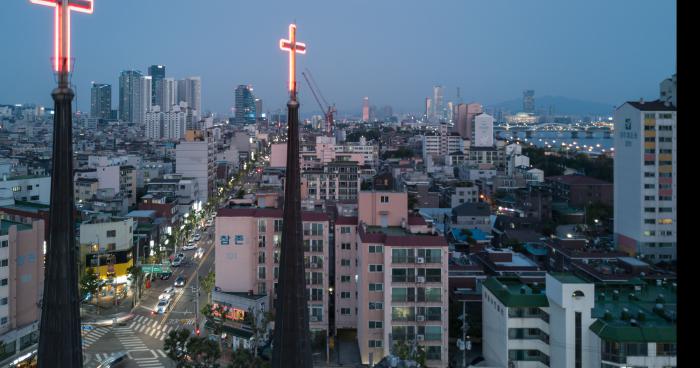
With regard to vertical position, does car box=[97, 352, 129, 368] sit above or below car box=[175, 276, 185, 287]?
below

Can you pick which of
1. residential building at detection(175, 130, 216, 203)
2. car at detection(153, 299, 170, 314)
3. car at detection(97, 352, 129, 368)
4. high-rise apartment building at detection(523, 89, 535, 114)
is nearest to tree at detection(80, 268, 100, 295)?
car at detection(153, 299, 170, 314)

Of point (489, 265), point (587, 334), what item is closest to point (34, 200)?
point (489, 265)

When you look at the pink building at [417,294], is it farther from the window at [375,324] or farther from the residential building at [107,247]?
the residential building at [107,247]

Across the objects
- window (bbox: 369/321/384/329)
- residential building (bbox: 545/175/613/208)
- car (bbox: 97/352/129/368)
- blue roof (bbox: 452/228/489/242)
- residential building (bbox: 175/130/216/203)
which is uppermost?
residential building (bbox: 175/130/216/203)

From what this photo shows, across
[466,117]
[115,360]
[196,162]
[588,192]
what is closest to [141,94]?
[466,117]

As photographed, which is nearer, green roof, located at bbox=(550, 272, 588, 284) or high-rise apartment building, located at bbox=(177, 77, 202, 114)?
green roof, located at bbox=(550, 272, 588, 284)

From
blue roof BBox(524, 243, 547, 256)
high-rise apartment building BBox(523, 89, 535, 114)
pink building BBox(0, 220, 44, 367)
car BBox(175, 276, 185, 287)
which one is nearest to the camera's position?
pink building BBox(0, 220, 44, 367)

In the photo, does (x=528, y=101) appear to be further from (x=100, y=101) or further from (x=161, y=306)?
(x=161, y=306)

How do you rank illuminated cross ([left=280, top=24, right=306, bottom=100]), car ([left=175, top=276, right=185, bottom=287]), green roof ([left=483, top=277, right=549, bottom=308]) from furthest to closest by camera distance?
car ([left=175, top=276, right=185, bottom=287]) → green roof ([left=483, top=277, right=549, bottom=308]) → illuminated cross ([left=280, top=24, right=306, bottom=100])

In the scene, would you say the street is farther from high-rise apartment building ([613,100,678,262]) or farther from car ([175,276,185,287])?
high-rise apartment building ([613,100,678,262])
